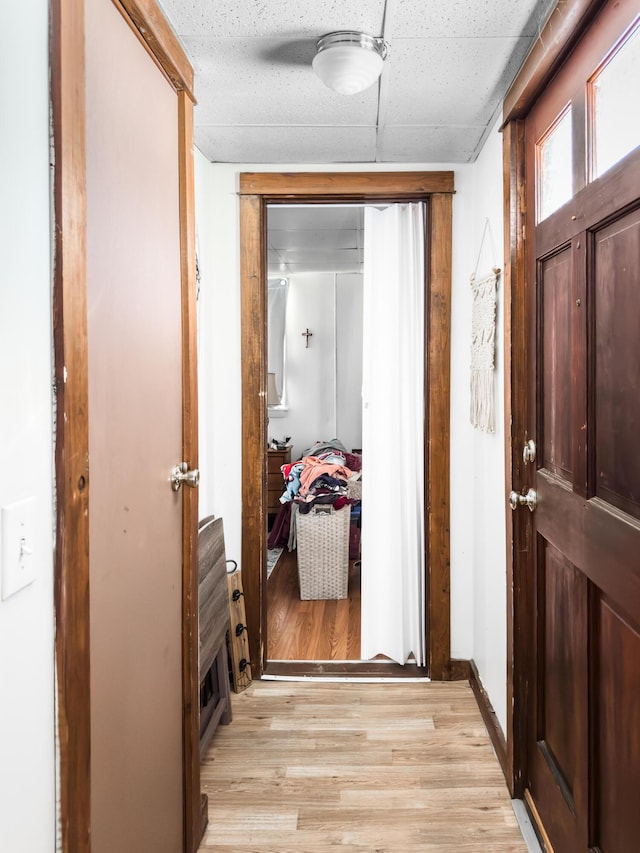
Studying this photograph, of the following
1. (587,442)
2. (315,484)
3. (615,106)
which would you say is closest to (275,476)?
(315,484)

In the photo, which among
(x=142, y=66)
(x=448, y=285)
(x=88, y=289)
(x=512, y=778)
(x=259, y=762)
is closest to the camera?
(x=88, y=289)

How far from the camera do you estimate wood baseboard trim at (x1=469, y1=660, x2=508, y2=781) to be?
2098mm

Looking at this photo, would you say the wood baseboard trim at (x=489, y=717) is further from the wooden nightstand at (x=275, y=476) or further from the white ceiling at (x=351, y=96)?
the wooden nightstand at (x=275, y=476)

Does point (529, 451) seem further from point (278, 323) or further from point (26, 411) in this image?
point (278, 323)

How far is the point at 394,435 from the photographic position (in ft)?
9.84

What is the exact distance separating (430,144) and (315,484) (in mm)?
2265

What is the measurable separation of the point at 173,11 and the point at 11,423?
1.27m

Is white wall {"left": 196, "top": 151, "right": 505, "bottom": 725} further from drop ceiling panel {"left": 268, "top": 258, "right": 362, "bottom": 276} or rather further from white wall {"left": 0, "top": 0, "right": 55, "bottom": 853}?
drop ceiling panel {"left": 268, "top": 258, "right": 362, "bottom": 276}

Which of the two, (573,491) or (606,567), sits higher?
(573,491)

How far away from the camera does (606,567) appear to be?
1.29 metres

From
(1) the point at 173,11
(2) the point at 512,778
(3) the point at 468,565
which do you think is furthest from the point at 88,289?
(3) the point at 468,565

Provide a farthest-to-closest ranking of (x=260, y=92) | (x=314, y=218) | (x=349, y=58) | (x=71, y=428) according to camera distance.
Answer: (x=314, y=218) < (x=260, y=92) < (x=349, y=58) < (x=71, y=428)

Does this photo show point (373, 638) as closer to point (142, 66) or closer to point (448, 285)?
point (448, 285)

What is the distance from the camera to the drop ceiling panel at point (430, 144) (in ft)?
7.64
